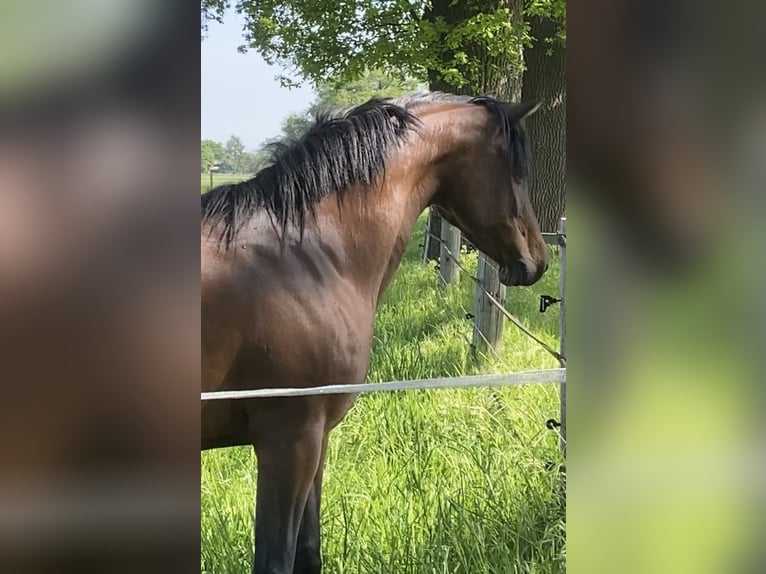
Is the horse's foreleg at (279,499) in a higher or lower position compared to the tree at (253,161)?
lower

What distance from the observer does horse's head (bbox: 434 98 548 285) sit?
1.73 metres

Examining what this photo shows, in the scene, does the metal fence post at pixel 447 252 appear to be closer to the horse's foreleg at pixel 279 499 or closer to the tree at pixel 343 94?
the tree at pixel 343 94

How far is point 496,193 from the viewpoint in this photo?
176 centimetres

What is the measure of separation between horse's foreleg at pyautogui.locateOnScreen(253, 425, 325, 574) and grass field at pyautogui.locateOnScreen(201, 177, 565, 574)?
45 millimetres

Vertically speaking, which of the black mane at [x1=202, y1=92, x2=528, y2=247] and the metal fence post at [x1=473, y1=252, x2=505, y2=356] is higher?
the black mane at [x1=202, y1=92, x2=528, y2=247]

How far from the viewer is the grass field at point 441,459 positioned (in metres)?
1.67
